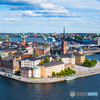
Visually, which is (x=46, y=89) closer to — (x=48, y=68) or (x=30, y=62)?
(x=48, y=68)

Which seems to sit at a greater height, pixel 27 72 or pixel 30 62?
pixel 30 62

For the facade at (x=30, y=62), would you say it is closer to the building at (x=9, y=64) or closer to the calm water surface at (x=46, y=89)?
the building at (x=9, y=64)

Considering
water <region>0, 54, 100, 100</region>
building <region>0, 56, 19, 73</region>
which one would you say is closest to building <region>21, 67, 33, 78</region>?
water <region>0, 54, 100, 100</region>

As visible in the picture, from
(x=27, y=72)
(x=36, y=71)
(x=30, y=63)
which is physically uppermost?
(x=30, y=63)

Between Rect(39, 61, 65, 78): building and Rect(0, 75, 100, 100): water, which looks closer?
Rect(0, 75, 100, 100): water

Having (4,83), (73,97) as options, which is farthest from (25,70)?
(73,97)

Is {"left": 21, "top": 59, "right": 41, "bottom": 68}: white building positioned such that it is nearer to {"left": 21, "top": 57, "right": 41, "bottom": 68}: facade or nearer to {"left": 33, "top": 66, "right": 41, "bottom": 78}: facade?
{"left": 21, "top": 57, "right": 41, "bottom": 68}: facade

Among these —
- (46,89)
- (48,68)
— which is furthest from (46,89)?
(48,68)
